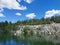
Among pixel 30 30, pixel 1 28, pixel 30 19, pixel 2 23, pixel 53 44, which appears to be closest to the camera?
pixel 53 44

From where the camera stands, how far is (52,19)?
5089 inches

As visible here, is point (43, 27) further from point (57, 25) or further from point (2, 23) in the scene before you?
point (2, 23)

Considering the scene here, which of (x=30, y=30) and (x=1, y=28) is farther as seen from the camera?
(x=1, y=28)

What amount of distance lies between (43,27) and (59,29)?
11671mm

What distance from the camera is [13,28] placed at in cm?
11594

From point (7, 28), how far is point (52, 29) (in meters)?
30.4

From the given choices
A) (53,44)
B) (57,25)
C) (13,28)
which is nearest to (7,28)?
(13,28)

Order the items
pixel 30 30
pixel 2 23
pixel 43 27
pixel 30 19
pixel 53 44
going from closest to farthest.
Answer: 1. pixel 53 44
2. pixel 30 30
3. pixel 43 27
4. pixel 2 23
5. pixel 30 19

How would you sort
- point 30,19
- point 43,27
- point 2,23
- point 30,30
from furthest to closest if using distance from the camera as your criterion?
point 30,19
point 2,23
point 43,27
point 30,30

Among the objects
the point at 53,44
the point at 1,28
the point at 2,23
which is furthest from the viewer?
the point at 2,23

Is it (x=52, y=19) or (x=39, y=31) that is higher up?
(x=52, y=19)

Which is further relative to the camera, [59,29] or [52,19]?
[52,19]

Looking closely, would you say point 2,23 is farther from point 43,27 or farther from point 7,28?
point 43,27

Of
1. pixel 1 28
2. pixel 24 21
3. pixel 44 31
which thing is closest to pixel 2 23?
pixel 1 28
